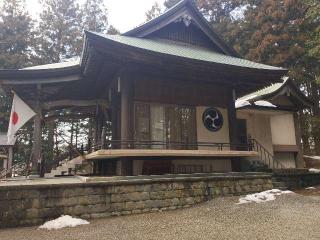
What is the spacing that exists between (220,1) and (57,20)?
1965cm

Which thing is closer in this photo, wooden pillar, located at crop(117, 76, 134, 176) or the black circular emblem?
wooden pillar, located at crop(117, 76, 134, 176)

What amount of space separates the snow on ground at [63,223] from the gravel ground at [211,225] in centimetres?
31

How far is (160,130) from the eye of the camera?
1234 cm

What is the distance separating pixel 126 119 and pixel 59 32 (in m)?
28.5

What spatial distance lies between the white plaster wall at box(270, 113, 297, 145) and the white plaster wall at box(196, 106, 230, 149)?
6201mm

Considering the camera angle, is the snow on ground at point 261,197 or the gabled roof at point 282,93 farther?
the gabled roof at point 282,93

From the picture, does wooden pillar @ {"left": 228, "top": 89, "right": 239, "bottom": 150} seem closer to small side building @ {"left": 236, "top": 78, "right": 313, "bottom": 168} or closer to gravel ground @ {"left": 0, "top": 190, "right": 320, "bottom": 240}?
small side building @ {"left": 236, "top": 78, "right": 313, "bottom": 168}

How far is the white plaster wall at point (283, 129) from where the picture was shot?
62.7 ft

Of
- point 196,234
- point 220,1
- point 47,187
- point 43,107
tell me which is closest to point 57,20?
point 220,1

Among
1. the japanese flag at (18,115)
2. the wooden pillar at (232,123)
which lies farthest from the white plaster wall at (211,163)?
the japanese flag at (18,115)

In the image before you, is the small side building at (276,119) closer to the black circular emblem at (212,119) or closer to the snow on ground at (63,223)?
the black circular emblem at (212,119)

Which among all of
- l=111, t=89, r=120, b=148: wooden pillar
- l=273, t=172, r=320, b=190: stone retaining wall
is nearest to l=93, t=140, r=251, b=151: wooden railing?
l=111, t=89, r=120, b=148: wooden pillar

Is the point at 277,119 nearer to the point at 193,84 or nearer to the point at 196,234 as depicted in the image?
the point at 193,84

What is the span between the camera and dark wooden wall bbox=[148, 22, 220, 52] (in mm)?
14898
